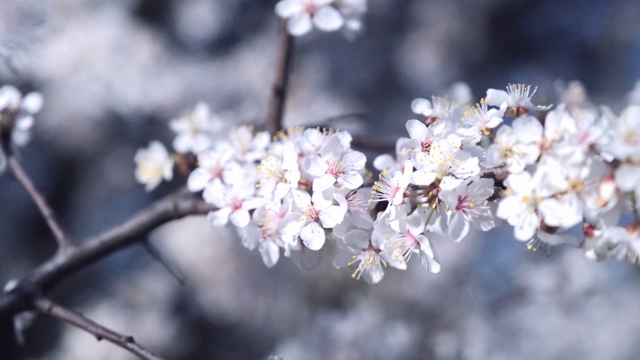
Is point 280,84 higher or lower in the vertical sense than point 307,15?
lower

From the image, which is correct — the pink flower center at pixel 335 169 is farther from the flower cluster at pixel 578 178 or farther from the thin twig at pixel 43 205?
the thin twig at pixel 43 205

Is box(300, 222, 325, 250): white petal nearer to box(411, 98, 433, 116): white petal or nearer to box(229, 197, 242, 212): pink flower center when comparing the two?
box(229, 197, 242, 212): pink flower center

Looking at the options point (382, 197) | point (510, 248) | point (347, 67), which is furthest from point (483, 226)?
point (347, 67)

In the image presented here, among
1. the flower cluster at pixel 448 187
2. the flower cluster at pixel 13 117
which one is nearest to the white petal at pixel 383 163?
the flower cluster at pixel 448 187

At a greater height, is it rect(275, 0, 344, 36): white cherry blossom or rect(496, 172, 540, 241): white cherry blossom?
rect(275, 0, 344, 36): white cherry blossom

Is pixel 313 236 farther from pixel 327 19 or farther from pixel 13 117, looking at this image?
pixel 13 117

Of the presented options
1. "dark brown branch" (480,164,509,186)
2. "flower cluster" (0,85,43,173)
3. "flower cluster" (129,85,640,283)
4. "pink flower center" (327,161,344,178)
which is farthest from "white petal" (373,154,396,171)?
"flower cluster" (0,85,43,173)

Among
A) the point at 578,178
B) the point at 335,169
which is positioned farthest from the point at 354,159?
the point at 578,178
